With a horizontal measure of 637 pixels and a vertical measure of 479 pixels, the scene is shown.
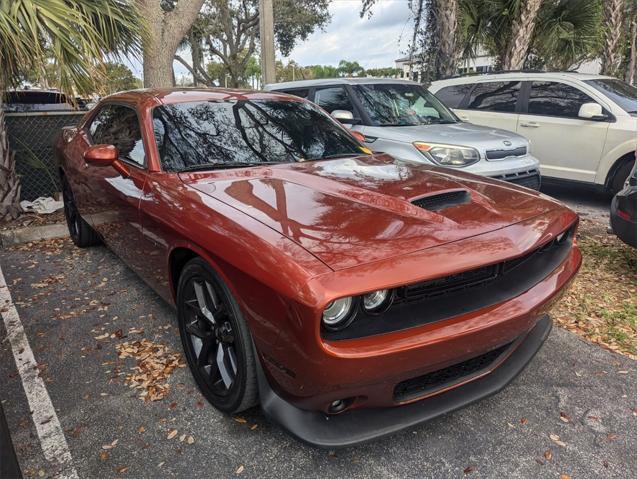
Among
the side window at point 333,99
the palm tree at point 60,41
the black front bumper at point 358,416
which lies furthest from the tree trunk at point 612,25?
the black front bumper at point 358,416

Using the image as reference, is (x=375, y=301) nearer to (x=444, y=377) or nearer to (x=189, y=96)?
(x=444, y=377)

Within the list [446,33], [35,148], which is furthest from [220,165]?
[446,33]

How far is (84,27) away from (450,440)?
195 inches

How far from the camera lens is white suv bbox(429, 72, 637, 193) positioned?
20.0 ft

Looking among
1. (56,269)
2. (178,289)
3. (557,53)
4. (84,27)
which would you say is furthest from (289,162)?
(557,53)

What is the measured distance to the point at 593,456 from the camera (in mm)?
2170

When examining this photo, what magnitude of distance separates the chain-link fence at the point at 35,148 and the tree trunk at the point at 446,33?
7307mm

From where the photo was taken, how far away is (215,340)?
238 centimetres

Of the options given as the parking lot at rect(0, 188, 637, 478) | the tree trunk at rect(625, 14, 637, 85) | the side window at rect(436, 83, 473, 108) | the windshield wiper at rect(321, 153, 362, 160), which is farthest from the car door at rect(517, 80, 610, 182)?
the tree trunk at rect(625, 14, 637, 85)

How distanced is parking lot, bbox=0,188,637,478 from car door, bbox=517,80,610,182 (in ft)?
13.4

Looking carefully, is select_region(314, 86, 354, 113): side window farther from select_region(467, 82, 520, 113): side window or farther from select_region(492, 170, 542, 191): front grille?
select_region(467, 82, 520, 113): side window

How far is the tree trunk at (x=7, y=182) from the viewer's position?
573 cm

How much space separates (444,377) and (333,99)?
5134mm

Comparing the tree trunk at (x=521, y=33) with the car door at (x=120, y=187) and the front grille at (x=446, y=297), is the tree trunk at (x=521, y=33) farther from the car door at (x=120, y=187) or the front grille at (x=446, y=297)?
the front grille at (x=446, y=297)
